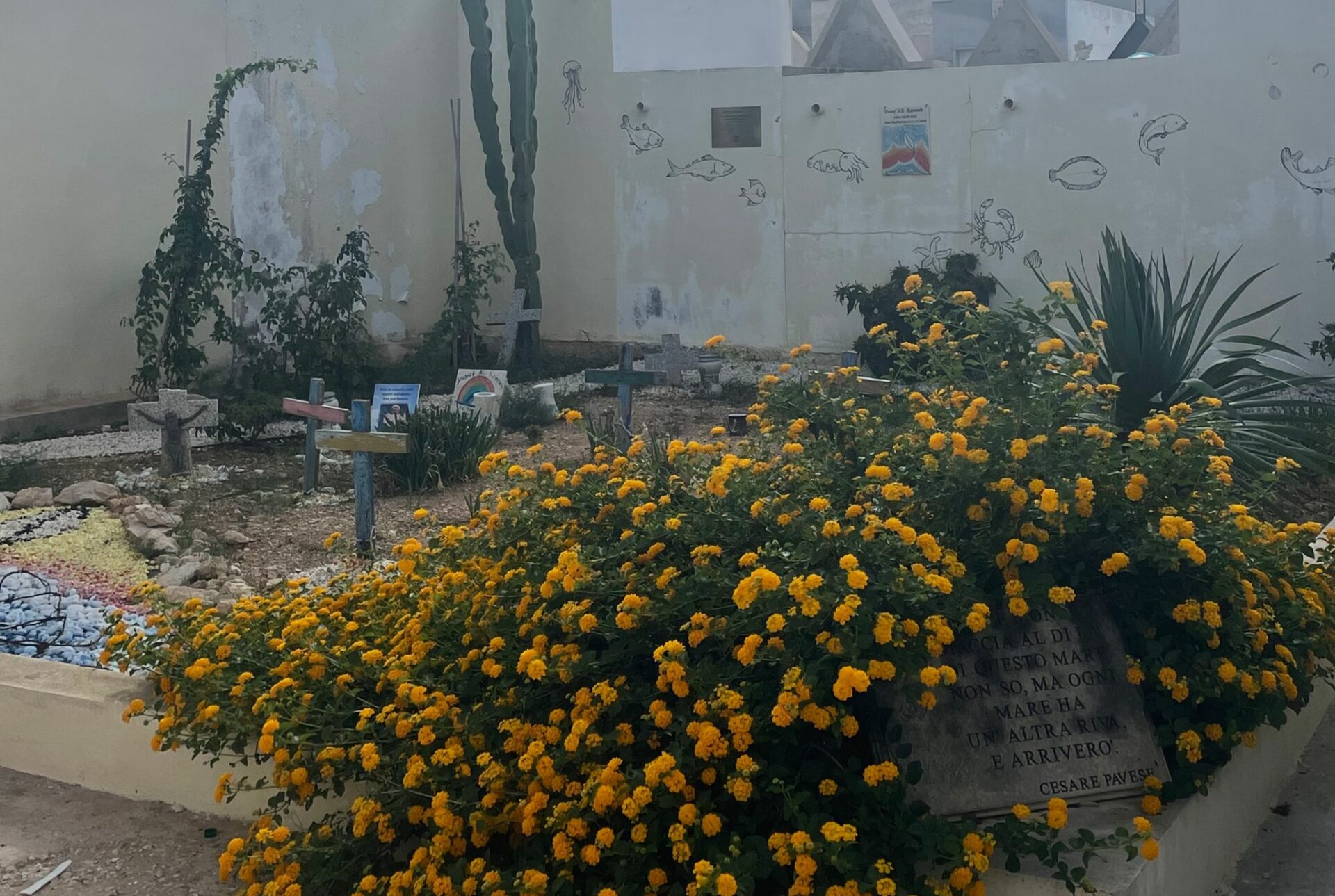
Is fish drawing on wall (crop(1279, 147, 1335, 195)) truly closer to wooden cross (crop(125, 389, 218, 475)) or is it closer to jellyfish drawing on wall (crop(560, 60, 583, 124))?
jellyfish drawing on wall (crop(560, 60, 583, 124))

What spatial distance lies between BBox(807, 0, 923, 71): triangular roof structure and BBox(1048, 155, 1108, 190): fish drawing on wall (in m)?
3.24

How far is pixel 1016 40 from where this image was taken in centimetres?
1231

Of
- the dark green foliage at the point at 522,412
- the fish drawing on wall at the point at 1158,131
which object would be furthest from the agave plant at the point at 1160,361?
the fish drawing on wall at the point at 1158,131

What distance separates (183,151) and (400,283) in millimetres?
2502

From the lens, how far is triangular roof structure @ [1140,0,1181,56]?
543 inches

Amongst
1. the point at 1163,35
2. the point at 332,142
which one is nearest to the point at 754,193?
the point at 332,142

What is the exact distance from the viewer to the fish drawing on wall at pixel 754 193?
10773 mm

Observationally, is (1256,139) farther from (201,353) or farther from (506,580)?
(506,580)

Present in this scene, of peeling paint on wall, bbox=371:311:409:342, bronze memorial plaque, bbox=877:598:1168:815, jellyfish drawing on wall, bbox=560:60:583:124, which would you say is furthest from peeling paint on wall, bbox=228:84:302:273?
bronze memorial plaque, bbox=877:598:1168:815

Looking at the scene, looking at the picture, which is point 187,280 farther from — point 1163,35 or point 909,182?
point 1163,35

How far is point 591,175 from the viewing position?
11.4 meters

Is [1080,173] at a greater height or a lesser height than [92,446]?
greater

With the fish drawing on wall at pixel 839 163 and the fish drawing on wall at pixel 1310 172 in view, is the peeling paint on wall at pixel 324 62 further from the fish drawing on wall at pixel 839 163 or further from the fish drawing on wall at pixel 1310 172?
the fish drawing on wall at pixel 1310 172

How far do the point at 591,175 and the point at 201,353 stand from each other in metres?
4.26
